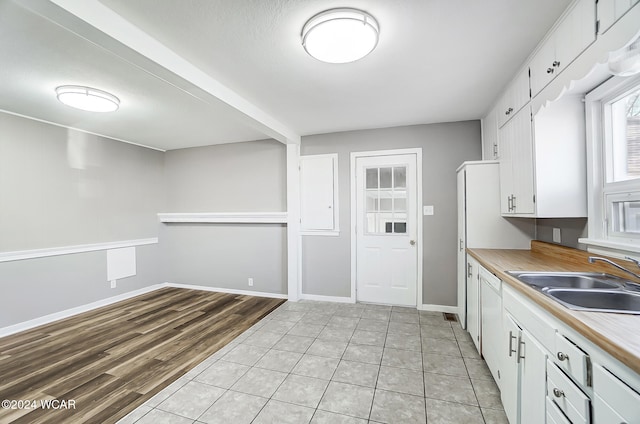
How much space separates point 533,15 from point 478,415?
8.22ft

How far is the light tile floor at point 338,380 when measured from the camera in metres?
1.74

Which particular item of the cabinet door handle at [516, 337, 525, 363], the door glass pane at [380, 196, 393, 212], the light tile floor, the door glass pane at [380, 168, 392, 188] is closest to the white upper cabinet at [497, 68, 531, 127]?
the door glass pane at [380, 168, 392, 188]

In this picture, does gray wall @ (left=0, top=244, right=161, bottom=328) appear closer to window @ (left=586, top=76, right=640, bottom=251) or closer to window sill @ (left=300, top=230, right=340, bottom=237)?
window sill @ (left=300, top=230, right=340, bottom=237)

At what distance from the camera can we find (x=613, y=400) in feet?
2.56

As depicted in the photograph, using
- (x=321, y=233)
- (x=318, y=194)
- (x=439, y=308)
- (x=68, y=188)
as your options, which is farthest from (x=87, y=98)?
(x=439, y=308)

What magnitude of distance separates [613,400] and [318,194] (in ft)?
11.1

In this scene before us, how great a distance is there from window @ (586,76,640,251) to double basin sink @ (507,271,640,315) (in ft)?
0.77

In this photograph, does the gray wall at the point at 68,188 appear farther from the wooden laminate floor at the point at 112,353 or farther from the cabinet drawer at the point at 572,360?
the cabinet drawer at the point at 572,360

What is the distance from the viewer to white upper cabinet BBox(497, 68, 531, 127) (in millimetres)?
2109

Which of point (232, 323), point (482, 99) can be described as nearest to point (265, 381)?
point (232, 323)

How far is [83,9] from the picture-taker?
1.37 metres

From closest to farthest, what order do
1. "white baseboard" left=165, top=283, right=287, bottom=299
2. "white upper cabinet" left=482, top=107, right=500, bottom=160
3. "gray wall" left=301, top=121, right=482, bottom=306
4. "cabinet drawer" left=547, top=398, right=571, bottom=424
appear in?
"cabinet drawer" left=547, top=398, right=571, bottom=424
"white upper cabinet" left=482, top=107, right=500, bottom=160
"gray wall" left=301, top=121, right=482, bottom=306
"white baseboard" left=165, top=283, right=287, bottom=299

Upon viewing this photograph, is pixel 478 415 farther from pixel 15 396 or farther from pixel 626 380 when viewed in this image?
pixel 15 396

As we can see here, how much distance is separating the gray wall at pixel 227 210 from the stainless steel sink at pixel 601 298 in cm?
333
